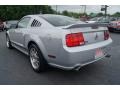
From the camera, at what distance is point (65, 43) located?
3195mm

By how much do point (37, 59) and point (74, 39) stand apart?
127cm

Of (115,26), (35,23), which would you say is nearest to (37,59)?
(35,23)

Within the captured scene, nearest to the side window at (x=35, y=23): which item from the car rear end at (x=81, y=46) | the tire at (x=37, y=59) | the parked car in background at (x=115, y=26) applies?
the tire at (x=37, y=59)

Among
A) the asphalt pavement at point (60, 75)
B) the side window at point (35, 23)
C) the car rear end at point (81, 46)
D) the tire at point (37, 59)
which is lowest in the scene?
the asphalt pavement at point (60, 75)

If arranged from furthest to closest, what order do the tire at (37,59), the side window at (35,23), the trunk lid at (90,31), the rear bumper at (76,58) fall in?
the side window at (35,23)
the tire at (37,59)
the trunk lid at (90,31)
the rear bumper at (76,58)

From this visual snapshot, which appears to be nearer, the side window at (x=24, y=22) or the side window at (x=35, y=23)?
the side window at (x=35, y=23)

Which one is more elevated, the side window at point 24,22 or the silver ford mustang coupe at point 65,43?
the side window at point 24,22

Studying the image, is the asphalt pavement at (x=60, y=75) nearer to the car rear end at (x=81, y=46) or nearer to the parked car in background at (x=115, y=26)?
the car rear end at (x=81, y=46)

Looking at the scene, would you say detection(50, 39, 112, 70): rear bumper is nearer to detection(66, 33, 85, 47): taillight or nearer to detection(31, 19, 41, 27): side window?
detection(66, 33, 85, 47): taillight

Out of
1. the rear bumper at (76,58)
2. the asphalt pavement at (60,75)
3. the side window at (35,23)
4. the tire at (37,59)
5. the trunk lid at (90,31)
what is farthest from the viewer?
the side window at (35,23)

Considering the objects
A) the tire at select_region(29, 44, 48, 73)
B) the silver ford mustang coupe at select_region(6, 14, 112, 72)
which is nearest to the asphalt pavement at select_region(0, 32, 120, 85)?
the tire at select_region(29, 44, 48, 73)

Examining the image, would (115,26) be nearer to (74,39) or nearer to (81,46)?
(81,46)

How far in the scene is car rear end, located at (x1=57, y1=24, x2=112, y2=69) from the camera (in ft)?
10.4

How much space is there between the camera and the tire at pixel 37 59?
3.83 metres
